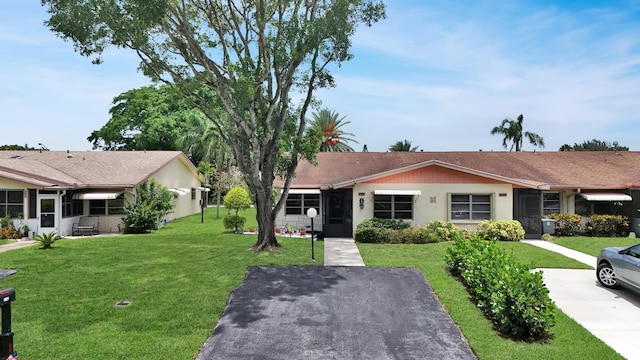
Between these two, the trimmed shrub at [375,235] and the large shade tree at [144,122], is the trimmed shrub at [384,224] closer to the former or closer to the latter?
the trimmed shrub at [375,235]

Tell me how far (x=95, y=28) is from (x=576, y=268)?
704 inches

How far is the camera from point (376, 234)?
718 inches

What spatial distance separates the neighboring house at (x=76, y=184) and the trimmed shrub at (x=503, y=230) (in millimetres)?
18324

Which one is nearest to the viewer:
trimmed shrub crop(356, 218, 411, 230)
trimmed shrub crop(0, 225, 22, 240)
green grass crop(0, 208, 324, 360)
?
green grass crop(0, 208, 324, 360)

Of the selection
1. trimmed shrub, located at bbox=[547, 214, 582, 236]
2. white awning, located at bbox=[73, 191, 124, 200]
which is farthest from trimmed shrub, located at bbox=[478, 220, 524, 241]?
white awning, located at bbox=[73, 191, 124, 200]

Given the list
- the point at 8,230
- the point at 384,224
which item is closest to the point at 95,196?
the point at 8,230

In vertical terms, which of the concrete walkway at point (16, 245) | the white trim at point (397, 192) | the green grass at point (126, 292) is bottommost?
the green grass at point (126, 292)

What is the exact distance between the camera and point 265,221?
16.1 m

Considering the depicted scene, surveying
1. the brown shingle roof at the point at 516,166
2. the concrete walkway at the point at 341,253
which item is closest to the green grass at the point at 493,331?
the concrete walkway at the point at 341,253

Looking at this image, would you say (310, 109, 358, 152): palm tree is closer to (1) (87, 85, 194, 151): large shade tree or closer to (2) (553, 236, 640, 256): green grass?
(1) (87, 85, 194, 151): large shade tree

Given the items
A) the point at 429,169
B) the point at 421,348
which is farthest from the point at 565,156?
the point at 421,348

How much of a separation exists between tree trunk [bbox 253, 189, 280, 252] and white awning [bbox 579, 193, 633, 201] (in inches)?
638

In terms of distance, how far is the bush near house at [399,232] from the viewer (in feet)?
58.9

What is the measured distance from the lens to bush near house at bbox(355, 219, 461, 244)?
18.0m
